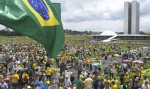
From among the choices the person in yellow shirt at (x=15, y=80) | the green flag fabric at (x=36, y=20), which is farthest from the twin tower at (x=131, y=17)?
the green flag fabric at (x=36, y=20)

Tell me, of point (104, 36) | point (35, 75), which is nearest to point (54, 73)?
point (35, 75)

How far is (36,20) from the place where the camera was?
851 centimetres

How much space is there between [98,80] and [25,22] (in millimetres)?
10344

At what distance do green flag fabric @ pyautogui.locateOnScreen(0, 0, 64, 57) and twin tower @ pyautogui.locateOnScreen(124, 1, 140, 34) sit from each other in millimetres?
166625

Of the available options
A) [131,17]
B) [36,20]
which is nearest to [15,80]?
[36,20]

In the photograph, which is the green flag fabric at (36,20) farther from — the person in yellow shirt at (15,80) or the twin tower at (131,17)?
the twin tower at (131,17)

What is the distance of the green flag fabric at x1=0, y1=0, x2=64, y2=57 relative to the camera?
7934mm

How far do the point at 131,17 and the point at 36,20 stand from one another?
17036 cm

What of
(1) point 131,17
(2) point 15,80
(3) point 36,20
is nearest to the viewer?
(3) point 36,20

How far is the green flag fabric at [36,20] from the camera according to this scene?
7.93m

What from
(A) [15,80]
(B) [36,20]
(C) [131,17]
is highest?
(C) [131,17]

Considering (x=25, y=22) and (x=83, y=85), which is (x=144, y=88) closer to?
(x=83, y=85)

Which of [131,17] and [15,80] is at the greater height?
[131,17]

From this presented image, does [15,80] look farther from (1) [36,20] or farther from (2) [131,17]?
(2) [131,17]
